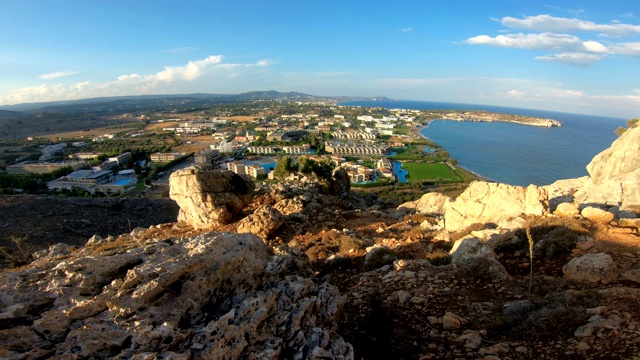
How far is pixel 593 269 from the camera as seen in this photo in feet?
19.3

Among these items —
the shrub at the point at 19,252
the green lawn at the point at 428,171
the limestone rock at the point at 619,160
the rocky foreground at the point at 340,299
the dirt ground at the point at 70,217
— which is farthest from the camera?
the green lawn at the point at 428,171

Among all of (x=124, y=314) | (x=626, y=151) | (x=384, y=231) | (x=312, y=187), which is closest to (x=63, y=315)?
(x=124, y=314)

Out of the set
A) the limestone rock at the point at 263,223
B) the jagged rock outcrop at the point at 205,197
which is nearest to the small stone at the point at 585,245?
the limestone rock at the point at 263,223

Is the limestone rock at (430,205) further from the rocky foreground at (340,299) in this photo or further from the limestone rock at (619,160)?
the rocky foreground at (340,299)

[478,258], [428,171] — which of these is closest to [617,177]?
[478,258]

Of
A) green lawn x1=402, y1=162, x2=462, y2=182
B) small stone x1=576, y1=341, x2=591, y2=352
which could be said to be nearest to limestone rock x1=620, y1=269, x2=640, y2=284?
small stone x1=576, y1=341, x2=591, y2=352

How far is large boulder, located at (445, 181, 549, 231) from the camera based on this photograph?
10211 mm

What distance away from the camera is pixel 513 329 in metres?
4.56

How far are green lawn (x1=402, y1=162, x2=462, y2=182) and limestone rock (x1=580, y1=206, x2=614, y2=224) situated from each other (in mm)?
44450

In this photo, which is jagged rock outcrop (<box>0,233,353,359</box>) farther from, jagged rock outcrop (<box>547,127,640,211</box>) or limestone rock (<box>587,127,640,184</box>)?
limestone rock (<box>587,127,640,184</box>)

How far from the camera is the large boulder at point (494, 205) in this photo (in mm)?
10211

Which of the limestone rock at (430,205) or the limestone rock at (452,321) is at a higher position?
the limestone rock at (452,321)

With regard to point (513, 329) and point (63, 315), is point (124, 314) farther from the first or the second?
point (513, 329)

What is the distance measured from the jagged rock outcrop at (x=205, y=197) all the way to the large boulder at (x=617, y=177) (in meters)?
13.7
